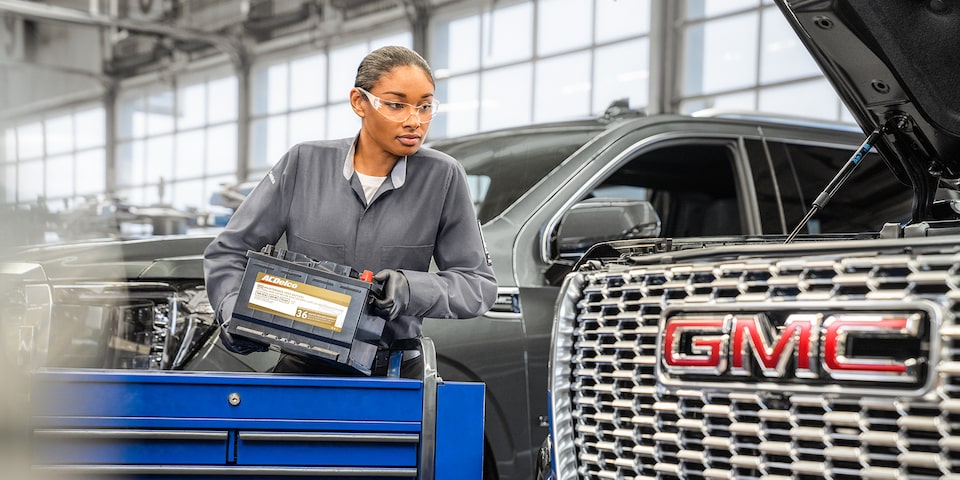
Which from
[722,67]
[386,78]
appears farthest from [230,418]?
[722,67]

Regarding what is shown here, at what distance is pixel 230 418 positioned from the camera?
1.97 meters

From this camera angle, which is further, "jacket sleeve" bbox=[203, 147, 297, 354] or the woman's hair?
the woman's hair

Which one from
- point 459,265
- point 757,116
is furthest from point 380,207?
point 757,116

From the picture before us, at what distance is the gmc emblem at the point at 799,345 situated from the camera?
4.91ft

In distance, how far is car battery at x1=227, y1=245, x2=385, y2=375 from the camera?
6.82 feet

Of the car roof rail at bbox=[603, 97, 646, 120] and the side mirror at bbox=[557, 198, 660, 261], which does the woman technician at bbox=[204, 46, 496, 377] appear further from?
the car roof rail at bbox=[603, 97, 646, 120]

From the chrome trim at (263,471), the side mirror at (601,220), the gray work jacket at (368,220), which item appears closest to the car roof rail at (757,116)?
the side mirror at (601,220)

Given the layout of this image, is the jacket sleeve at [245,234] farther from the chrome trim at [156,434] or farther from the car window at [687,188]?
the car window at [687,188]

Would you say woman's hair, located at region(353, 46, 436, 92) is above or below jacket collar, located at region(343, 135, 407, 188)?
above

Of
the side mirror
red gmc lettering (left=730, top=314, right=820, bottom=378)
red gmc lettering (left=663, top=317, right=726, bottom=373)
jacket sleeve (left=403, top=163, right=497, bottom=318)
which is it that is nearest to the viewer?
red gmc lettering (left=730, top=314, right=820, bottom=378)

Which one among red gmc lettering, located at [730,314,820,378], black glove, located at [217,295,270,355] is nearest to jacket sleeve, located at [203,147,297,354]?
black glove, located at [217,295,270,355]

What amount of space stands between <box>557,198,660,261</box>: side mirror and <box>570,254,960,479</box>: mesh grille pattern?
42.4 inches

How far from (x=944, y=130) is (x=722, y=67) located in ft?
42.3

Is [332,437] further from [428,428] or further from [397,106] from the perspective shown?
[397,106]
